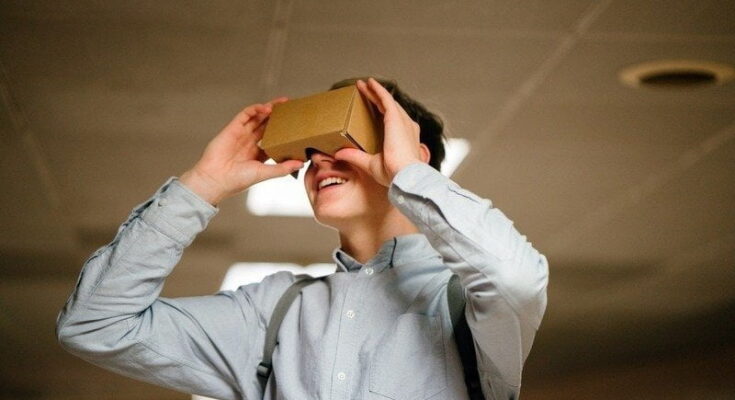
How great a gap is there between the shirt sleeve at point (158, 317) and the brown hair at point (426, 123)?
456 mm

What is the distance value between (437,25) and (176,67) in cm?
85

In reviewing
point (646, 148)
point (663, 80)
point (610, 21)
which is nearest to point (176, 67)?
point (610, 21)

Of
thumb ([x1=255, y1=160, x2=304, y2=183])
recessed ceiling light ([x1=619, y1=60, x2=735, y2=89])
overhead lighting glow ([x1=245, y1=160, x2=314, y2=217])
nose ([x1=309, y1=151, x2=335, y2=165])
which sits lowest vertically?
thumb ([x1=255, y1=160, x2=304, y2=183])

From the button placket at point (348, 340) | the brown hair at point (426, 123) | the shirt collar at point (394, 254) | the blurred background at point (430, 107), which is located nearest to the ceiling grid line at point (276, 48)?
the blurred background at point (430, 107)

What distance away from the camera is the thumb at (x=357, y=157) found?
1.32m

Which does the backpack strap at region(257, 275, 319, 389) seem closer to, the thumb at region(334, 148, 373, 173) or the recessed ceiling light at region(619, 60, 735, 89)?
the thumb at region(334, 148, 373, 173)

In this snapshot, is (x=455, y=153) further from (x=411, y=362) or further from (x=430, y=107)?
(x=411, y=362)

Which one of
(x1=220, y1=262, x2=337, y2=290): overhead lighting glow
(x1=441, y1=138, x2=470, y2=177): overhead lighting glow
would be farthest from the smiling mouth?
(x1=220, y1=262, x2=337, y2=290): overhead lighting glow

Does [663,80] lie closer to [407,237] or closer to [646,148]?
[646,148]

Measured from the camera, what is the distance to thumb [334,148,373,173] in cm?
132

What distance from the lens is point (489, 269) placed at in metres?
1.09

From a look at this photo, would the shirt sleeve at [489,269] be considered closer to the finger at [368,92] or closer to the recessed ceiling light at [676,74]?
the finger at [368,92]

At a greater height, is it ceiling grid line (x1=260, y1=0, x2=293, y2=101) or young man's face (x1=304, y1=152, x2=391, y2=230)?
ceiling grid line (x1=260, y1=0, x2=293, y2=101)

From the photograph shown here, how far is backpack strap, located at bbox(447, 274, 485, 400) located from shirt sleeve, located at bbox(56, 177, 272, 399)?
12.0 inches
